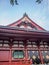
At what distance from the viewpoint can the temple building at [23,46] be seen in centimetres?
833

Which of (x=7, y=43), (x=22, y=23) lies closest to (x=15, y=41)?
(x=7, y=43)

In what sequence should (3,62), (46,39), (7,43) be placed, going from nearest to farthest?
(3,62)
(7,43)
(46,39)

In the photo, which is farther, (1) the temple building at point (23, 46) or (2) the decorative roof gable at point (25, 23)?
(2) the decorative roof gable at point (25, 23)

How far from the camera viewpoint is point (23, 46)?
8.98m

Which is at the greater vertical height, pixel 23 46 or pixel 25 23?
pixel 25 23

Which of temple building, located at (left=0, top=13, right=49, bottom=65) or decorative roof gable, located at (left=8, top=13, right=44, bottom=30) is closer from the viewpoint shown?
temple building, located at (left=0, top=13, right=49, bottom=65)

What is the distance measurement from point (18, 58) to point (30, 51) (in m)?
0.96

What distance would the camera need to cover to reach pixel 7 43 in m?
8.73

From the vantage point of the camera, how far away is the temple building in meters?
8.33

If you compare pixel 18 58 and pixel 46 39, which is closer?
pixel 18 58

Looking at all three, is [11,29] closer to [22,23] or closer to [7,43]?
[7,43]

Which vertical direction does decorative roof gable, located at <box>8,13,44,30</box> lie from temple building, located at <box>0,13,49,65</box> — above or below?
above

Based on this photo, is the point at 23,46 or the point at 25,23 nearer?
the point at 23,46

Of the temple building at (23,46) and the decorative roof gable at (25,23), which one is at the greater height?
the decorative roof gable at (25,23)
